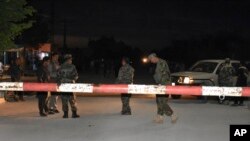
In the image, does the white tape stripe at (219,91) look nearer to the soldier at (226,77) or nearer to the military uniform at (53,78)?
the military uniform at (53,78)

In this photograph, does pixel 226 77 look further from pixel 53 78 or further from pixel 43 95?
pixel 43 95

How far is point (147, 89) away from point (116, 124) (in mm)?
1155

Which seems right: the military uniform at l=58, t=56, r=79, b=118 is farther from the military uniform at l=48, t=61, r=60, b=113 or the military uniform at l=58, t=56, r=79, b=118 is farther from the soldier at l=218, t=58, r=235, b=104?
the soldier at l=218, t=58, r=235, b=104

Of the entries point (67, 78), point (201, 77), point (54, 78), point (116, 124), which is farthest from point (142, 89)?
point (201, 77)

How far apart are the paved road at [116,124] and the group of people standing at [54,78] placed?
35 cm

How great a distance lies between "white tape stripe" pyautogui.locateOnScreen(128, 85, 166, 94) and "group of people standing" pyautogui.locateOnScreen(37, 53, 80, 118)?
1.95 m

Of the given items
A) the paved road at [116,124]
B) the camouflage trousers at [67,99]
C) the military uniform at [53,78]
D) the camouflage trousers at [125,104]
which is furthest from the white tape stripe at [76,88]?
the camouflage trousers at [125,104]

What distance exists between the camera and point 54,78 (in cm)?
1572

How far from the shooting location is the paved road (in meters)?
11.4

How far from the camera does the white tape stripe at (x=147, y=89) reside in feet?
42.1

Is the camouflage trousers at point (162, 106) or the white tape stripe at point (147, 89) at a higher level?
the white tape stripe at point (147, 89)

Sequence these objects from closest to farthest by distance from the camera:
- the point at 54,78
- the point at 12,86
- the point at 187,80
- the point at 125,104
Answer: the point at 12,86 < the point at 125,104 < the point at 54,78 < the point at 187,80

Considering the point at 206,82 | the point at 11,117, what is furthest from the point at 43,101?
the point at 206,82

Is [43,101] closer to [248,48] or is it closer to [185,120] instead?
[185,120]
